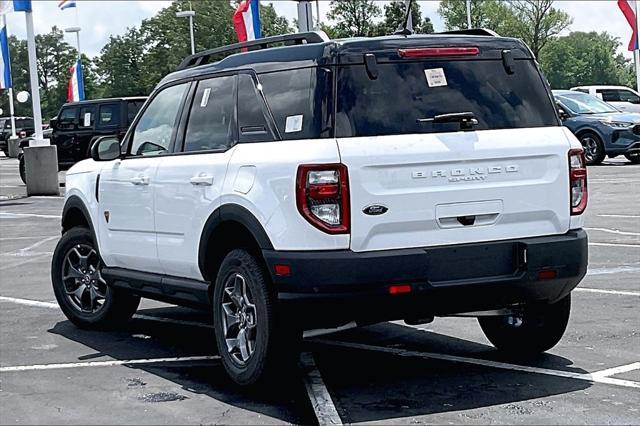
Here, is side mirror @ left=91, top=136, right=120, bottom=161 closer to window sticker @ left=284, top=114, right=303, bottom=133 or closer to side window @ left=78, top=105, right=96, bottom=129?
window sticker @ left=284, top=114, right=303, bottom=133

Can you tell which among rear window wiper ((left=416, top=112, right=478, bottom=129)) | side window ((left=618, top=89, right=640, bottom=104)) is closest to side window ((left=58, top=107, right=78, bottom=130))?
side window ((left=618, top=89, right=640, bottom=104))

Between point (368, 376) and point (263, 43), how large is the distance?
2.19 meters

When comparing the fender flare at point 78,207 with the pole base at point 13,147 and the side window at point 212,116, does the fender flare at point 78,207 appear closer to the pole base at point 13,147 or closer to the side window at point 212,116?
the side window at point 212,116

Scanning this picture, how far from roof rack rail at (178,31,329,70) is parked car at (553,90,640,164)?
1732cm

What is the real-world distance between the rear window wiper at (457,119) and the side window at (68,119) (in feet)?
80.6

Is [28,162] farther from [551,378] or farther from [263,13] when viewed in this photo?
[263,13]

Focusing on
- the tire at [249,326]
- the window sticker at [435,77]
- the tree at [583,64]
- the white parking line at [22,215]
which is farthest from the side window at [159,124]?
the tree at [583,64]

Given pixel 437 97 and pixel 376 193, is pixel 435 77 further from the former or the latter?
pixel 376 193

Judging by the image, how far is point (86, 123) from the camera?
97.1ft

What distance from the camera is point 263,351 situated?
6238 mm

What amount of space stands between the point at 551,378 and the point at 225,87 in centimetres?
264

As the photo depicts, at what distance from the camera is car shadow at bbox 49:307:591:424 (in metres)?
6.16

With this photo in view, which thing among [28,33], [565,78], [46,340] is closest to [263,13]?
[565,78]

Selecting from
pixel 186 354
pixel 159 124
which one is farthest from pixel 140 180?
pixel 186 354
